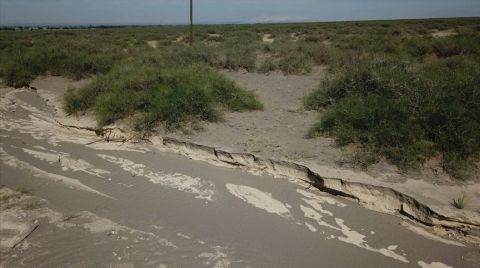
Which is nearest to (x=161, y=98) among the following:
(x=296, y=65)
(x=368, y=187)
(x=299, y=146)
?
(x=299, y=146)

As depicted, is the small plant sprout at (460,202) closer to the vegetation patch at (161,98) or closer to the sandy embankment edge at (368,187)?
the sandy embankment edge at (368,187)

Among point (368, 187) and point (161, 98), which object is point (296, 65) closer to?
point (161, 98)

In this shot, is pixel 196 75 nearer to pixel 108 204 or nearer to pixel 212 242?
pixel 108 204

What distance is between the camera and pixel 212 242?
3.53m

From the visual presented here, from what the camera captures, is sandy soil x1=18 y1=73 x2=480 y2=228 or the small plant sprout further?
sandy soil x1=18 y1=73 x2=480 y2=228

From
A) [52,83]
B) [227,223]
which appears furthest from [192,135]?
[52,83]

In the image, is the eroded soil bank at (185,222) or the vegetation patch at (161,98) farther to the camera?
the vegetation patch at (161,98)

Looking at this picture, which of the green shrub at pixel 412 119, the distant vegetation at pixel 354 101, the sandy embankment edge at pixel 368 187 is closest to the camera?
the sandy embankment edge at pixel 368 187

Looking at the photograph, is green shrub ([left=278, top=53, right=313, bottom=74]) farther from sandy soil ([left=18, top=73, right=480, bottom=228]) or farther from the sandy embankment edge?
the sandy embankment edge

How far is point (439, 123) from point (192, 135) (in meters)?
4.11

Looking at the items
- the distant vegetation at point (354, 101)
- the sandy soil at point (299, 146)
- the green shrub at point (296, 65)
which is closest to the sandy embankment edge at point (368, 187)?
the sandy soil at point (299, 146)

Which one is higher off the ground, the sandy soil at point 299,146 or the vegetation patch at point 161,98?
the vegetation patch at point 161,98

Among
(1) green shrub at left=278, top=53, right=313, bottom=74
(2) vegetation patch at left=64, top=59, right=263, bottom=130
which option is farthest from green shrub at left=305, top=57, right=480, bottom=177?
(1) green shrub at left=278, top=53, right=313, bottom=74

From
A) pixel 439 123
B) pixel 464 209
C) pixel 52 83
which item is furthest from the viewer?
pixel 52 83
